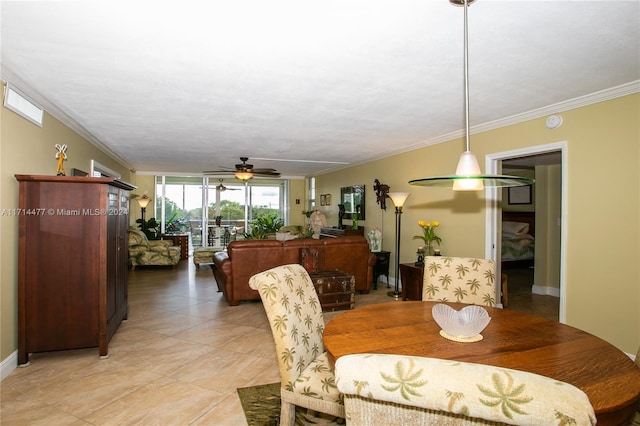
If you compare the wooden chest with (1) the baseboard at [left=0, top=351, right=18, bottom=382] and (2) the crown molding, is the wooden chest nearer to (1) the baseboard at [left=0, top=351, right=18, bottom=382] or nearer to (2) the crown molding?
(1) the baseboard at [left=0, top=351, right=18, bottom=382]

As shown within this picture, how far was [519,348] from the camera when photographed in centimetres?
152

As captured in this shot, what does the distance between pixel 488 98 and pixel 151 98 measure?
9.92ft

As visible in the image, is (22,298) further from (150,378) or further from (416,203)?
(416,203)

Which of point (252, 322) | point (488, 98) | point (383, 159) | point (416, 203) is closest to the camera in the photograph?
point (488, 98)

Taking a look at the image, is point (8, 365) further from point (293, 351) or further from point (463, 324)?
point (463, 324)

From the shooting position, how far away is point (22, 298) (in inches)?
111

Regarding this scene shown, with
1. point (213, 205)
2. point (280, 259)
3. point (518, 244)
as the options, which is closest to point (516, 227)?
point (518, 244)

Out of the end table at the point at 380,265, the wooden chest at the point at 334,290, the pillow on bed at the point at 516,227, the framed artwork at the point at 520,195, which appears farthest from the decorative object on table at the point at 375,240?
the framed artwork at the point at 520,195

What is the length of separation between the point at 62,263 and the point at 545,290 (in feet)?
20.6

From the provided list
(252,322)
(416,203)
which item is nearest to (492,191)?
(416,203)

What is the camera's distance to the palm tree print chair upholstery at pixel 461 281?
2494 millimetres

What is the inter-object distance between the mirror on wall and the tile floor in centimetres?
359

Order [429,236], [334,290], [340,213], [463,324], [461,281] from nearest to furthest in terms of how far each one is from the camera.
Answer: [463,324] → [461,281] → [334,290] → [429,236] → [340,213]

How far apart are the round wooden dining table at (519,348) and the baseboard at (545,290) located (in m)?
4.20
